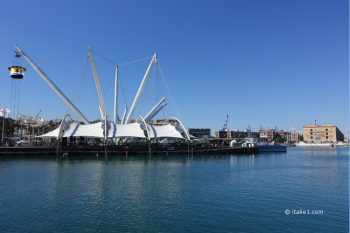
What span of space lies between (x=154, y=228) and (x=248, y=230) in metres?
5.34

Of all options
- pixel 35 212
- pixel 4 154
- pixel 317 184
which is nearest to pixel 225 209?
pixel 35 212

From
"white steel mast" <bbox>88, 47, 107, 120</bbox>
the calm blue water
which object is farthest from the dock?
the calm blue water

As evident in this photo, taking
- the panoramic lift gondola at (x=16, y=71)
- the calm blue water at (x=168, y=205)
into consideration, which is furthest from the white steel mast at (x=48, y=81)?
the calm blue water at (x=168, y=205)

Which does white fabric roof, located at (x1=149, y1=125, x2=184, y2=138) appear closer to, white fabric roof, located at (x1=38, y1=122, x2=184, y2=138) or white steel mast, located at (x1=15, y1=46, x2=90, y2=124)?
white fabric roof, located at (x1=38, y1=122, x2=184, y2=138)

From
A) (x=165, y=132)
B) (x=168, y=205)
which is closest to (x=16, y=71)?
(x=165, y=132)

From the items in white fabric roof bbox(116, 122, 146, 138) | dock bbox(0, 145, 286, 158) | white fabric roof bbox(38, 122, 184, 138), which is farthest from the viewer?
white fabric roof bbox(116, 122, 146, 138)

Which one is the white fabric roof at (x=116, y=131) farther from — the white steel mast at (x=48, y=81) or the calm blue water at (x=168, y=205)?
the calm blue water at (x=168, y=205)

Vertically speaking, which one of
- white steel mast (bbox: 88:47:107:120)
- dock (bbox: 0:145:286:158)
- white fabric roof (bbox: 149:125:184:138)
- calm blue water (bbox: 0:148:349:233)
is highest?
white steel mast (bbox: 88:47:107:120)

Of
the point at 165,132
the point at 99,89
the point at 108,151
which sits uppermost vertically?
the point at 99,89

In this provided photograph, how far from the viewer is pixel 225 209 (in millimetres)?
22734

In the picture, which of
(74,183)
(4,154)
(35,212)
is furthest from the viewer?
(4,154)

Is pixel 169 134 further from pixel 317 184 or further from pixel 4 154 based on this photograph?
pixel 317 184

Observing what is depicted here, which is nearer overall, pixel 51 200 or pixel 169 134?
pixel 51 200

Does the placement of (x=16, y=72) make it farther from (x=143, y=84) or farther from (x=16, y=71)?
(x=143, y=84)
